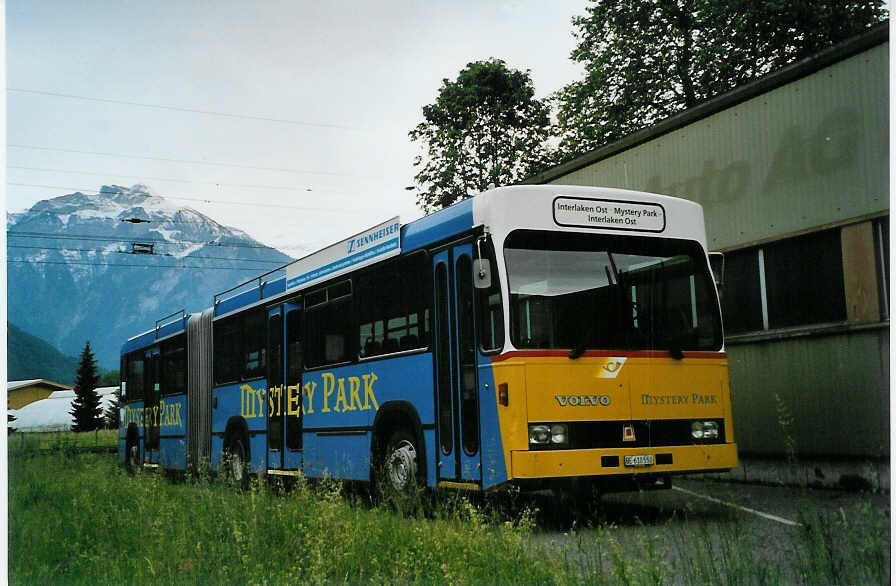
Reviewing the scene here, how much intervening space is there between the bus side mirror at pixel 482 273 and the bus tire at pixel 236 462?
7154mm

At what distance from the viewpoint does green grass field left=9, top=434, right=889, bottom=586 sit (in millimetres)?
6008

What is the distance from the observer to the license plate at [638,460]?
338 inches

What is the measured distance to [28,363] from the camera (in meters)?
9.42

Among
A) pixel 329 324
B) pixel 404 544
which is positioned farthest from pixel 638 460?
pixel 329 324

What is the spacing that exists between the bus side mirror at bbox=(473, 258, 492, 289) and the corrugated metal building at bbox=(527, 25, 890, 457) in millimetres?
3842

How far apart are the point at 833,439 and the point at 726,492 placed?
146cm

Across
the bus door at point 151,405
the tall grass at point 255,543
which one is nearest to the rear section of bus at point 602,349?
the tall grass at point 255,543

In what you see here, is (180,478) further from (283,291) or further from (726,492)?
(726,492)

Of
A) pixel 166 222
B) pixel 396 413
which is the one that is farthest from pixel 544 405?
pixel 166 222

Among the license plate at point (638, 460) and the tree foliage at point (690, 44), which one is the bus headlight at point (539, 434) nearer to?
the license plate at point (638, 460)

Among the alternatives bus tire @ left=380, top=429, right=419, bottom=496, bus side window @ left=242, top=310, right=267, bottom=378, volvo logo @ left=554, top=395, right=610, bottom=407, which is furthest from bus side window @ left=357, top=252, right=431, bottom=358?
bus side window @ left=242, top=310, right=267, bottom=378

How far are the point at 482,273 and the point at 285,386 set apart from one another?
561cm

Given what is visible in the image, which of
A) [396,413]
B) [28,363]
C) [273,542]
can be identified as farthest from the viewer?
[396,413]

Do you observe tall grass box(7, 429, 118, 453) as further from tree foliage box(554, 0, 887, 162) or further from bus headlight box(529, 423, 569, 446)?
tree foliage box(554, 0, 887, 162)
